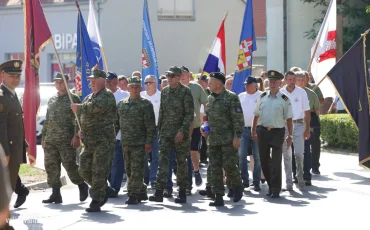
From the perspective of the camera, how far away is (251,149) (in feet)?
44.2

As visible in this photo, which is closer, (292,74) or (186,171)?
(186,171)

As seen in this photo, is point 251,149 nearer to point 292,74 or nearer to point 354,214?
point 292,74

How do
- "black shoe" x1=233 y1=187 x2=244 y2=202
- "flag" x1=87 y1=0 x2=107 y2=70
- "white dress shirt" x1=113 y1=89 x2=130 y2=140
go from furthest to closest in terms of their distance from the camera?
"flag" x1=87 y1=0 x2=107 y2=70 < "white dress shirt" x1=113 y1=89 x2=130 y2=140 < "black shoe" x1=233 y1=187 x2=244 y2=202

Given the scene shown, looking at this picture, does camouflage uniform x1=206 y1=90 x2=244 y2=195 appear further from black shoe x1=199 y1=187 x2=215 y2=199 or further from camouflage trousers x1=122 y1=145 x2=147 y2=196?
camouflage trousers x1=122 y1=145 x2=147 y2=196

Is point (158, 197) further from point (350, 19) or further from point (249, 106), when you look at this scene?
point (350, 19)

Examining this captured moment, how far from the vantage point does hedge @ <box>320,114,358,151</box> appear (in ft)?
61.7

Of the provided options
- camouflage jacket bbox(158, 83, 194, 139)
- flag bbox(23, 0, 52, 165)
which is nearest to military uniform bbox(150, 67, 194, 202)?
camouflage jacket bbox(158, 83, 194, 139)

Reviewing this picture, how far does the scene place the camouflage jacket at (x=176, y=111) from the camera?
38.0 ft

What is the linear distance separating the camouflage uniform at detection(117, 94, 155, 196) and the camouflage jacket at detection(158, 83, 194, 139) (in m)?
0.23

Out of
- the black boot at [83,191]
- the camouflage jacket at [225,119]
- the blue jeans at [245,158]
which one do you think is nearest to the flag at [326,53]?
the blue jeans at [245,158]

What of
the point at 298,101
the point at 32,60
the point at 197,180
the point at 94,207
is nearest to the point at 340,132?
the point at 298,101

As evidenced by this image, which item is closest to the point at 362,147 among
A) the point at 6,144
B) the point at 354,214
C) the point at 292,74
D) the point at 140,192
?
the point at 292,74

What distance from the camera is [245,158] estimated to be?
43.3 feet

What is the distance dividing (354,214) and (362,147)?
2.49 metres
